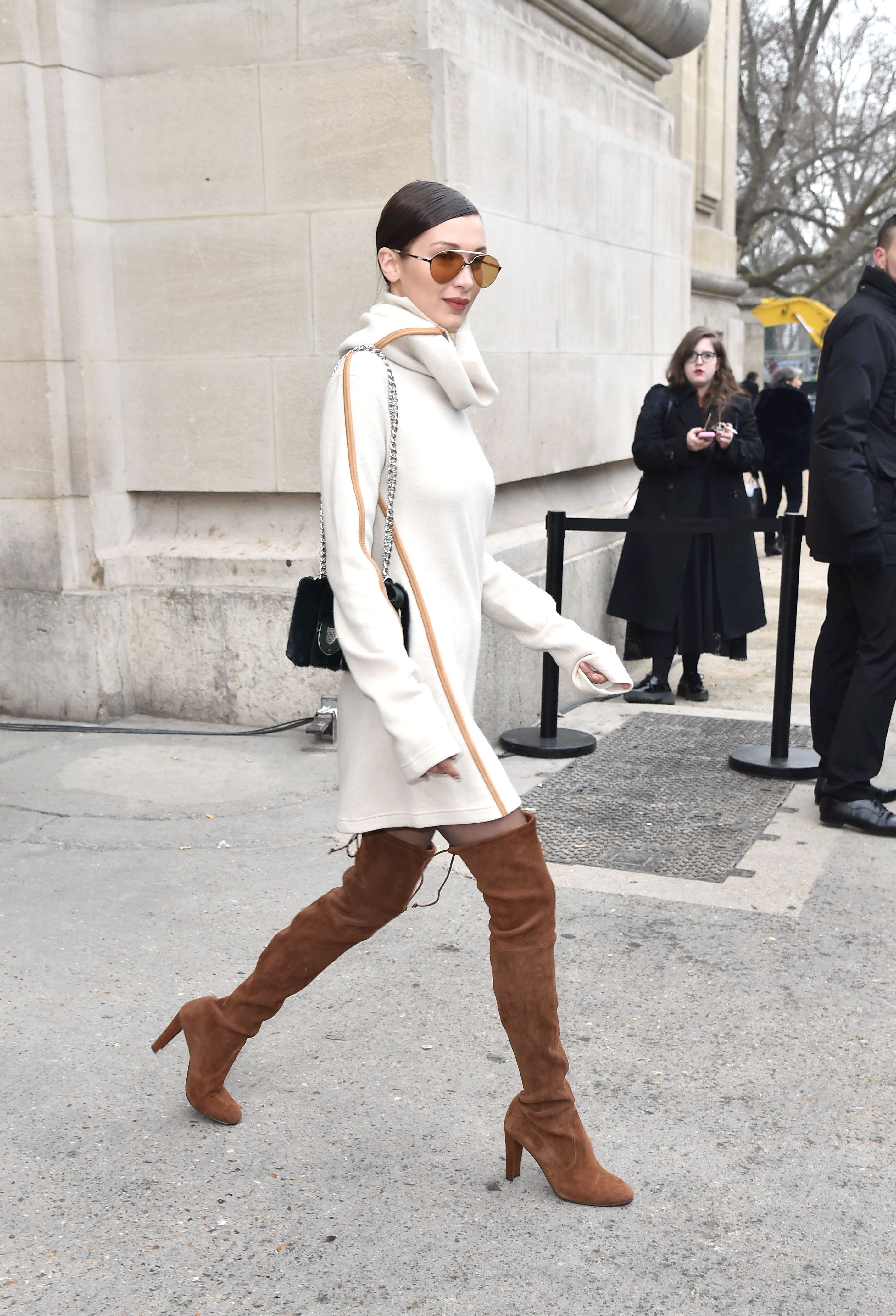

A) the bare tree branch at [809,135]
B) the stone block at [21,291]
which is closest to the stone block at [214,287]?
the stone block at [21,291]

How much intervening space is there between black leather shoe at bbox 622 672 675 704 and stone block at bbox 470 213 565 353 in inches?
73.5

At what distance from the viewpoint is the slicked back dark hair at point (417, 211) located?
270 cm

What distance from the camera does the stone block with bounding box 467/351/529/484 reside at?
6465 millimetres

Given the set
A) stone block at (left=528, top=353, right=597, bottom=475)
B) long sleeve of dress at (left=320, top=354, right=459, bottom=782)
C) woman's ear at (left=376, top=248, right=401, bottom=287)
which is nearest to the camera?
long sleeve of dress at (left=320, top=354, right=459, bottom=782)

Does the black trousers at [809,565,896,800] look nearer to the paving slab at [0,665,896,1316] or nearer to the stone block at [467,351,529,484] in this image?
the paving slab at [0,665,896,1316]

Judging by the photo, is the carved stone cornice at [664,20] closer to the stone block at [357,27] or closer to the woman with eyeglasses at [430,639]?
the stone block at [357,27]

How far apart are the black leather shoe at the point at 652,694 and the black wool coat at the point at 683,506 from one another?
11.7 inches

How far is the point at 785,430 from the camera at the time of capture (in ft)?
44.3

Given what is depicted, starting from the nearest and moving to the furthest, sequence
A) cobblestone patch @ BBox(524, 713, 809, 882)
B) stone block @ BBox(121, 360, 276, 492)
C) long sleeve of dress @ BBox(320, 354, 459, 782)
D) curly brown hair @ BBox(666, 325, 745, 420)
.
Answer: long sleeve of dress @ BBox(320, 354, 459, 782), cobblestone patch @ BBox(524, 713, 809, 882), stone block @ BBox(121, 360, 276, 492), curly brown hair @ BBox(666, 325, 745, 420)

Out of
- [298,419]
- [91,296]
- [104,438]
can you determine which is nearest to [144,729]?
[104,438]

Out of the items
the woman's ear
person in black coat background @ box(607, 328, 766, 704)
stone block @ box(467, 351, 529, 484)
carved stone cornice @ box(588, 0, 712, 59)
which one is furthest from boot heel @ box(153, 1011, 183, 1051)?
carved stone cornice @ box(588, 0, 712, 59)

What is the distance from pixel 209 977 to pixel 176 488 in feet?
10.5

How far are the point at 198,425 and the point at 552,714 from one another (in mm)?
2093

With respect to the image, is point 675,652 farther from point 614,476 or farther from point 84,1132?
point 84,1132
